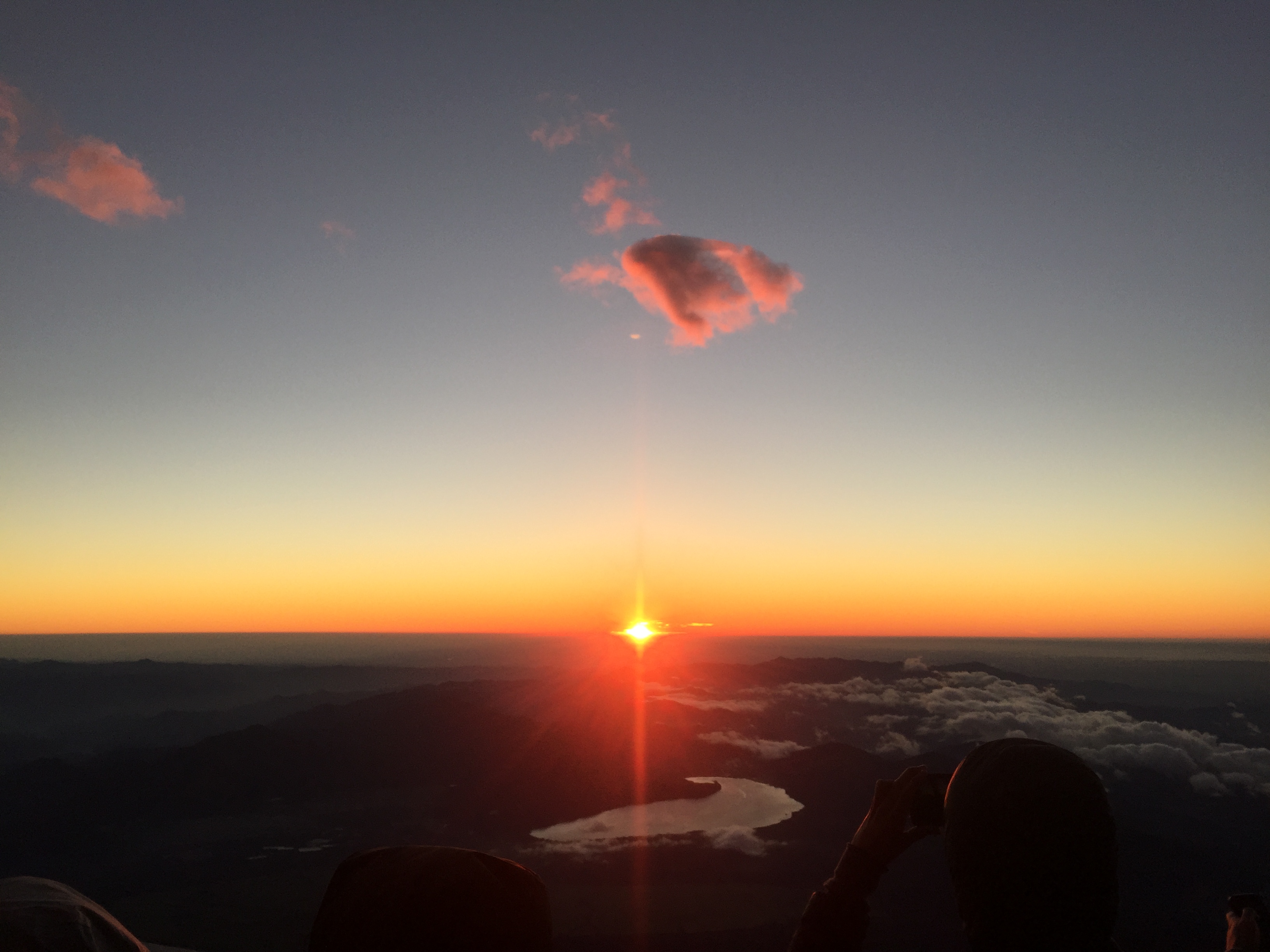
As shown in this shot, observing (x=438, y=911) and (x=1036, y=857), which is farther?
(x=1036, y=857)

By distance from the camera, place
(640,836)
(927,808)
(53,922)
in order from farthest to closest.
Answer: (640,836) → (927,808) → (53,922)

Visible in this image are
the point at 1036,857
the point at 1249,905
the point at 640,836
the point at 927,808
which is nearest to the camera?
the point at 1036,857

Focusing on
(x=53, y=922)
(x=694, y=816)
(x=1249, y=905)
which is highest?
(x=53, y=922)

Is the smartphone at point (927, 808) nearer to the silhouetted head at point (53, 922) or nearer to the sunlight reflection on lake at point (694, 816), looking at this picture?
the silhouetted head at point (53, 922)

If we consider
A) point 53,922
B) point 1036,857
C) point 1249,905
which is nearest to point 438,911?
point 53,922

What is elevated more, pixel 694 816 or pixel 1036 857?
pixel 1036 857

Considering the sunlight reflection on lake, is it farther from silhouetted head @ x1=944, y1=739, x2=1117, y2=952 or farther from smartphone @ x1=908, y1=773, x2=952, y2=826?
silhouetted head @ x1=944, y1=739, x2=1117, y2=952

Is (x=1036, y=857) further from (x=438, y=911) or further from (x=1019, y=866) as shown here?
(x=438, y=911)
